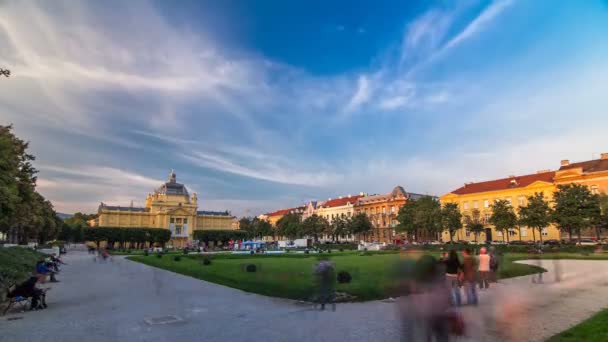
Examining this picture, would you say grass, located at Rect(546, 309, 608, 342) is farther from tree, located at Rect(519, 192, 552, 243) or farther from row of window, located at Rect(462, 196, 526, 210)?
row of window, located at Rect(462, 196, 526, 210)

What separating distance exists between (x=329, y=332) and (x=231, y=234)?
95301 mm

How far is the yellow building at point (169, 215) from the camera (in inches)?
4540

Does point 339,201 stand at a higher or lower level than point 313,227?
higher

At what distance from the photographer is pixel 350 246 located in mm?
73688

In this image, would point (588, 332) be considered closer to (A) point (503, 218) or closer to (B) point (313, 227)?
(A) point (503, 218)

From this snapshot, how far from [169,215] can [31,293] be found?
10998 centimetres

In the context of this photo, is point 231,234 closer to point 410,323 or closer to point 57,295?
point 57,295

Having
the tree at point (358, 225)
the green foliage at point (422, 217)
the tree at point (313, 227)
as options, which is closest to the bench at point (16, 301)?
the green foliage at point (422, 217)

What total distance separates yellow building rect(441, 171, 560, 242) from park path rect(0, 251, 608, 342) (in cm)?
5734

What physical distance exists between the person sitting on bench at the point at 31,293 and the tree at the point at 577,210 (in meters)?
54.4

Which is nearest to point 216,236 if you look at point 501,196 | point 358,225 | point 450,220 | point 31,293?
point 358,225

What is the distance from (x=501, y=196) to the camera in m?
74.7

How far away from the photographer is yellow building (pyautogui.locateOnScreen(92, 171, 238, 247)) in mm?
115312

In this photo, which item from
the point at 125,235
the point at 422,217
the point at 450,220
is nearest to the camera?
the point at 450,220
